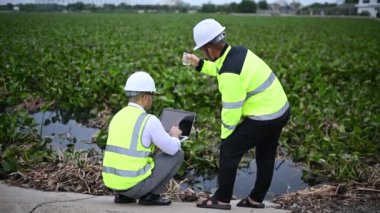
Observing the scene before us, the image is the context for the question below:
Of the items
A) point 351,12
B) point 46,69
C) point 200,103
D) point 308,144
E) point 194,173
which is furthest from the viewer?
point 351,12

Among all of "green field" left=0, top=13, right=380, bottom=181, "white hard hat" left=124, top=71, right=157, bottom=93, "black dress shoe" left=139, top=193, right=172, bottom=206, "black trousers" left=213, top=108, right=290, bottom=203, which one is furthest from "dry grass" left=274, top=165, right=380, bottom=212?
"white hard hat" left=124, top=71, right=157, bottom=93

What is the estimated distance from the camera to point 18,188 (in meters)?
3.83

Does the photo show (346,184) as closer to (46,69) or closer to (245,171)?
(245,171)

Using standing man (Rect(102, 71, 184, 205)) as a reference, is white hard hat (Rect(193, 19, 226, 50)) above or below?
above

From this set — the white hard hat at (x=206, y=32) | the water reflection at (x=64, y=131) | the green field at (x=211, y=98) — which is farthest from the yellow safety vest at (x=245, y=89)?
the water reflection at (x=64, y=131)

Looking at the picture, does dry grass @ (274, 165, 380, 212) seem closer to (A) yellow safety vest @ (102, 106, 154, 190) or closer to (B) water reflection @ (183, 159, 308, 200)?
(B) water reflection @ (183, 159, 308, 200)

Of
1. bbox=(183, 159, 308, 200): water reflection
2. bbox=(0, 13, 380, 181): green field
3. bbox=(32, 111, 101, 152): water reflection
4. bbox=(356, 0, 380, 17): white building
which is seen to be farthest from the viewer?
bbox=(356, 0, 380, 17): white building

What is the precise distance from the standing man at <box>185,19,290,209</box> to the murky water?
45.1 inches

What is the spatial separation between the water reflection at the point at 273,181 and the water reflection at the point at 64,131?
1.55 metres

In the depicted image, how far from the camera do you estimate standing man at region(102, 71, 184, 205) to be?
320cm

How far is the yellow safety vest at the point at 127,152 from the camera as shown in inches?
126

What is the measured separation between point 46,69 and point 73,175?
4774mm

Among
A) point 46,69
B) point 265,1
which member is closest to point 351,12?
point 265,1

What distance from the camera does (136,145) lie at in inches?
126
